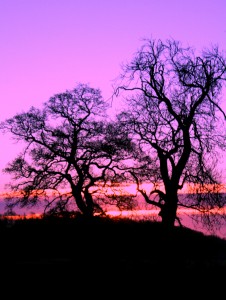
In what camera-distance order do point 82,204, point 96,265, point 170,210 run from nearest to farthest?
1. point 96,265
2. point 170,210
3. point 82,204

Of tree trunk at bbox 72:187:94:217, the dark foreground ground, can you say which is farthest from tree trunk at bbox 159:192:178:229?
tree trunk at bbox 72:187:94:217

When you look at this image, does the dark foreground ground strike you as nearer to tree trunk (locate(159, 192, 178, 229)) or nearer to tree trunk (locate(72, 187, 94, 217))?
tree trunk (locate(159, 192, 178, 229))

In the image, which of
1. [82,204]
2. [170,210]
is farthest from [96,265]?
[82,204]

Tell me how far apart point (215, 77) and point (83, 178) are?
41.2ft

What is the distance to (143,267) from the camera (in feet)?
57.3

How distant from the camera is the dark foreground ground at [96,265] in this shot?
15.6m

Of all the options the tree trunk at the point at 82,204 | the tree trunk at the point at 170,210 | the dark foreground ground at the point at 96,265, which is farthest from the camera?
the tree trunk at the point at 82,204

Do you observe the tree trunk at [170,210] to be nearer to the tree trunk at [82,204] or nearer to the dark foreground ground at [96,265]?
the dark foreground ground at [96,265]

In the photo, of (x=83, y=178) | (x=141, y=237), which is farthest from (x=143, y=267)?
(x=83, y=178)

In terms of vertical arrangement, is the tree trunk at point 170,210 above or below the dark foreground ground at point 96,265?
above

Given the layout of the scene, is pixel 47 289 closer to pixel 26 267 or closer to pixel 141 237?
pixel 26 267

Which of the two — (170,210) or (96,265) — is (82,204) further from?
(96,265)

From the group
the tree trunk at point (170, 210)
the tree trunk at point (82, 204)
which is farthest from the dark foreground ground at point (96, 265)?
the tree trunk at point (82, 204)

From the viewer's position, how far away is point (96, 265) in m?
17.7
